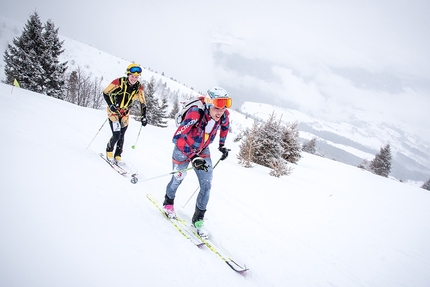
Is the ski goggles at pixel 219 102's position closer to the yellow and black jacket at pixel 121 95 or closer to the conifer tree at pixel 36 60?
the yellow and black jacket at pixel 121 95

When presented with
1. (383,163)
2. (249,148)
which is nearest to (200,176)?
(249,148)

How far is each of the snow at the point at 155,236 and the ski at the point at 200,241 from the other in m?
0.11

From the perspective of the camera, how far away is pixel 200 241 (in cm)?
380

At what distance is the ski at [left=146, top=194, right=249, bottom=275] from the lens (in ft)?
11.2

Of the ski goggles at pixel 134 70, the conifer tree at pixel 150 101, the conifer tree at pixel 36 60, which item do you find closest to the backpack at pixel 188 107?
the ski goggles at pixel 134 70

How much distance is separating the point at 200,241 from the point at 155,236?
0.83 meters

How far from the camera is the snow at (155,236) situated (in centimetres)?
223

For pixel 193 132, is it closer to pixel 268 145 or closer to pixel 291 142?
pixel 268 145

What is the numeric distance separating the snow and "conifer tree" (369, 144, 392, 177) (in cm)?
4775

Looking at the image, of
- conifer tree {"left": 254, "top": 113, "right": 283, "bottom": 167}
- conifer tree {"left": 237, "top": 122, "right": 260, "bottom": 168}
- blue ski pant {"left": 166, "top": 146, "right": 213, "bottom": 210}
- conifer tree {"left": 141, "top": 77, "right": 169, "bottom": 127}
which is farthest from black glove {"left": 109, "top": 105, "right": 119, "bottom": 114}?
conifer tree {"left": 141, "top": 77, "right": 169, "bottom": 127}

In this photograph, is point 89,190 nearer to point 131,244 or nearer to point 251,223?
point 131,244

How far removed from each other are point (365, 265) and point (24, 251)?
6.05 metres

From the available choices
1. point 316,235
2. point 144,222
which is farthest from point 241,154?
point 144,222

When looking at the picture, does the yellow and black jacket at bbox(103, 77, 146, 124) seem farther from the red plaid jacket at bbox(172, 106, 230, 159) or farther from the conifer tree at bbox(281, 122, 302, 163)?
the conifer tree at bbox(281, 122, 302, 163)
